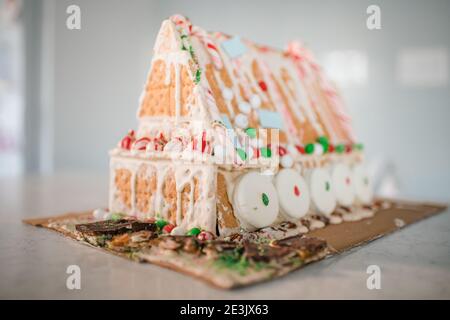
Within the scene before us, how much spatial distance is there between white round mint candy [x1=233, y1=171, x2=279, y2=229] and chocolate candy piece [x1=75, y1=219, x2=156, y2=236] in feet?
1.88

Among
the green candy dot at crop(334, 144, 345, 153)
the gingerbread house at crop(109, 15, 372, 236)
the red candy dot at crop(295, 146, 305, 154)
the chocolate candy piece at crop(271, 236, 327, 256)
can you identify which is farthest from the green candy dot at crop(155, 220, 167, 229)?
the green candy dot at crop(334, 144, 345, 153)

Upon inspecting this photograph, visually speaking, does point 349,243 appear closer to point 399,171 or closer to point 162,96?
point 162,96

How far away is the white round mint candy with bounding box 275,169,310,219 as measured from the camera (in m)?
3.21

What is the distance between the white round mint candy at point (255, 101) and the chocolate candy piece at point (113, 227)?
1197mm

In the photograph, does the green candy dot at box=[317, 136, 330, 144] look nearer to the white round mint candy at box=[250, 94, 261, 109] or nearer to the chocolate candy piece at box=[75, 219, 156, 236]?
the white round mint candy at box=[250, 94, 261, 109]

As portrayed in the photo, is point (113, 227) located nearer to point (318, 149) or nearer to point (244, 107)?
point (244, 107)

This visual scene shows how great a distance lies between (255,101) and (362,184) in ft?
4.76

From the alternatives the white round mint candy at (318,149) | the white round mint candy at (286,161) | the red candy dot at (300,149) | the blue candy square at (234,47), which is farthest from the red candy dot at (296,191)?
the blue candy square at (234,47)

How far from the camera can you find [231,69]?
3.50m

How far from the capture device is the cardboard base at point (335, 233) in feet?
6.75

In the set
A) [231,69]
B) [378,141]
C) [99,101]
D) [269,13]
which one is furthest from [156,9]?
[231,69]

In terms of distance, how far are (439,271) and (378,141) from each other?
4.19 meters

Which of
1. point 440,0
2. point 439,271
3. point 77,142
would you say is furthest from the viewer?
point 77,142

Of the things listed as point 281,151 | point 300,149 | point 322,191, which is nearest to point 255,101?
point 281,151
